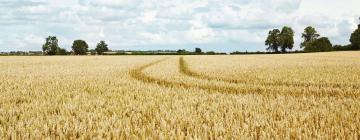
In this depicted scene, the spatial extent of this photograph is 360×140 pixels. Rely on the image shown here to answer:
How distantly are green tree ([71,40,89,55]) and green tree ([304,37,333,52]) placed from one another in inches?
3083

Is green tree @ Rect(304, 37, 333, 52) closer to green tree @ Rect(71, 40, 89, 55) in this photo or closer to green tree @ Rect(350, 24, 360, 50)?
green tree @ Rect(350, 24, 360, 50)

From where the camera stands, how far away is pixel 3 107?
6.25 metres

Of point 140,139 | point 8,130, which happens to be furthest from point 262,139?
point 8,130

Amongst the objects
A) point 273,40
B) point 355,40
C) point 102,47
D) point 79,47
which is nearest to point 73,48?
point 79,47

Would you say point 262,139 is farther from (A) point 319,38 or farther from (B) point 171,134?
(A) point 319,38

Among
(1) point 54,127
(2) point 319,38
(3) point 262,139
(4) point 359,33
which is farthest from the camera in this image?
(2) point 319,38

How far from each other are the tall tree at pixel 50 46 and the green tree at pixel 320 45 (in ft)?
269

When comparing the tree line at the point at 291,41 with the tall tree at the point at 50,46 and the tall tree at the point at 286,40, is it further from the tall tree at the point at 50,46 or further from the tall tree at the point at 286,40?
→ the tall tree at the point at 50,46

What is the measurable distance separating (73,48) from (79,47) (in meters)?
2.43

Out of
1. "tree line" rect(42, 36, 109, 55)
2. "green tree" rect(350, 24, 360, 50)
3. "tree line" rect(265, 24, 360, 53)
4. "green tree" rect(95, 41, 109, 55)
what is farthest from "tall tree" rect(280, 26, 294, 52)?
"green tree" rect(95, 41, 109, 55)

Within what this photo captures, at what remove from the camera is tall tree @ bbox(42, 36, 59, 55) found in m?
142

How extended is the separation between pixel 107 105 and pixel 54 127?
72.7 inches

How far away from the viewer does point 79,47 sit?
151375mm

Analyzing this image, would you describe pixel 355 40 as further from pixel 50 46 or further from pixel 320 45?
pixel 50 46
